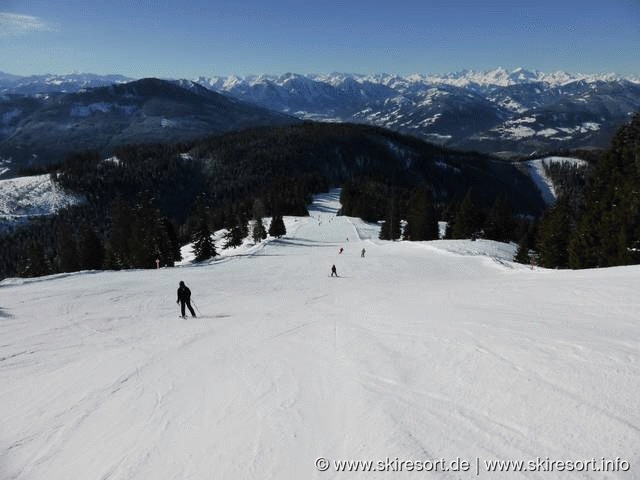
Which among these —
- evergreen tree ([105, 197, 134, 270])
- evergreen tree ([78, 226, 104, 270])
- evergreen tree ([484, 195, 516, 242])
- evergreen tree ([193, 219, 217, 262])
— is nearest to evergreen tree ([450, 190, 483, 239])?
evergreen tree ([484, 195, 516, 242])

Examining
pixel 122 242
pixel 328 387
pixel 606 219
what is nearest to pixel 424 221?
pixel 606 219

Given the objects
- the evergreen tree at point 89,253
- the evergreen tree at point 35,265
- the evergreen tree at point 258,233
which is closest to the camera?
the evergreen tree at point 35,265

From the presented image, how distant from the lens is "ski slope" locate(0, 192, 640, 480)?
5.99 metres

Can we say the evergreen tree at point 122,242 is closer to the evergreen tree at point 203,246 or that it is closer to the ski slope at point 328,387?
the evergreen tree at point 203,246

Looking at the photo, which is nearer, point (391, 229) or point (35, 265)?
point (35, 265)

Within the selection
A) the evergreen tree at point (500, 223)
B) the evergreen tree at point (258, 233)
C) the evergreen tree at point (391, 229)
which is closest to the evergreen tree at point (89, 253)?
the evergreen tree at point (258, 233)

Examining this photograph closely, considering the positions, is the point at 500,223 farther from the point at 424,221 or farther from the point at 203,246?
the point at 203,246

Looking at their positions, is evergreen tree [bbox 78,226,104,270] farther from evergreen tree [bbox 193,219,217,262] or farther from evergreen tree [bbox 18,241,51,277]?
evergreen tree [bbox 193,219,217,262]

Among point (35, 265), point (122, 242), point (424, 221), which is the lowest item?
point (35, 265)

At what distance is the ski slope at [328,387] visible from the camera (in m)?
5.99

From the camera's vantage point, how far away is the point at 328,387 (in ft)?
27.6

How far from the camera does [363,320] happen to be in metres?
15.0

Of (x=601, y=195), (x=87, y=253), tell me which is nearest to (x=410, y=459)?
(x=601, y=195)

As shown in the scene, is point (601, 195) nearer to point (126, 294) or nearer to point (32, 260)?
point (126, 294)
